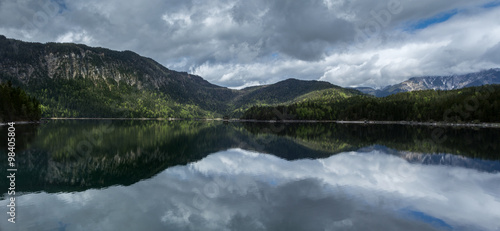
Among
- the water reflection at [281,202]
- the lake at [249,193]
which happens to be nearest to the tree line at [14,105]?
the lake at [249,193]

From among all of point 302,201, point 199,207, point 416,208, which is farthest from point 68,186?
point 416,208

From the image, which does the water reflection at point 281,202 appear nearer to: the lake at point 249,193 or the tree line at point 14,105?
the lake at point 249,193

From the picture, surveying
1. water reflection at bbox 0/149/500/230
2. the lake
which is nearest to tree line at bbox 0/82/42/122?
the lake

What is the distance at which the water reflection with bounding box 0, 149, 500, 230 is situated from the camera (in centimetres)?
1922

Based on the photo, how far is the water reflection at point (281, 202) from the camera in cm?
1922

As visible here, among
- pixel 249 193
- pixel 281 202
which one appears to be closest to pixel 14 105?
pixel 249 193

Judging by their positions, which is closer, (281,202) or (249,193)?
(281,202)

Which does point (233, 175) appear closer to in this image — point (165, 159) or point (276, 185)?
point (276, 185)

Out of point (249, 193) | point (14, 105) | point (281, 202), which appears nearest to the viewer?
point (281, 202)

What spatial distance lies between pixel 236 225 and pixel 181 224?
398 cm

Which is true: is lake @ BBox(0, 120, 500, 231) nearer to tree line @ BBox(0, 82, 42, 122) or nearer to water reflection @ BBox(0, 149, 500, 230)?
water reflection @ BBox(0, 149, 500, 230)

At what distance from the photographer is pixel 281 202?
78.5ft

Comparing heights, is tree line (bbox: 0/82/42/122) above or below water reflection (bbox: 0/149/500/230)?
above

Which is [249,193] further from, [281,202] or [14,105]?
[14,105]
